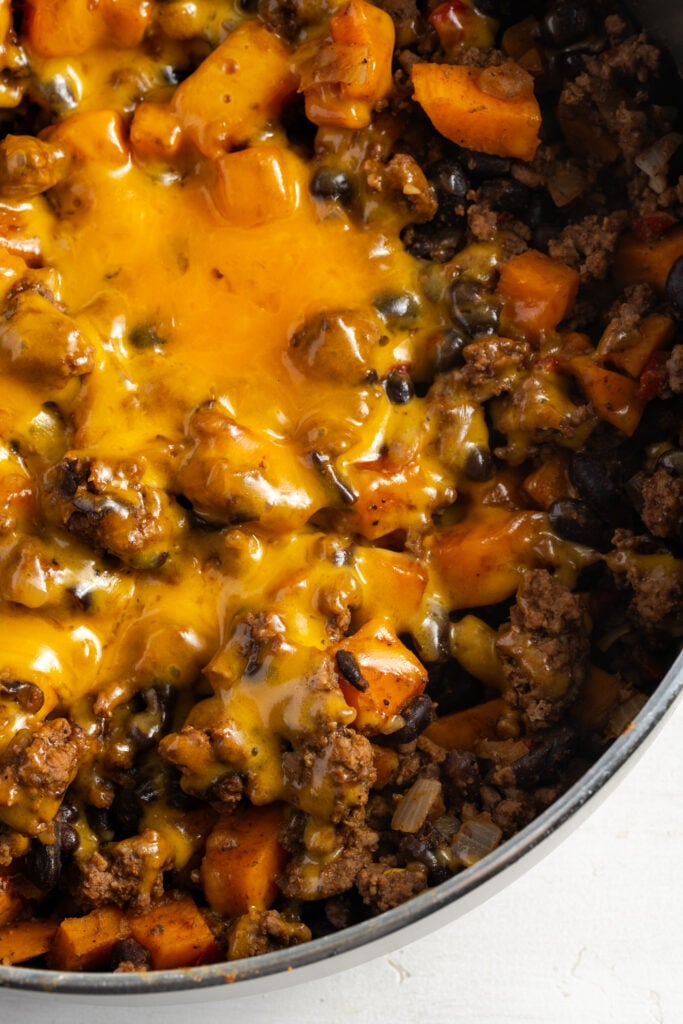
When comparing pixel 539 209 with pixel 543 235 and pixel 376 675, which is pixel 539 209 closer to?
pixel 543 235

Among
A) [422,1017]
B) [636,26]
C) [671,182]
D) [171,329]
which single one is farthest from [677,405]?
[422,1017]

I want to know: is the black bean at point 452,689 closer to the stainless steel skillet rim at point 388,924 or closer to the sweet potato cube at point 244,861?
the sweet potato cube at point 244,861

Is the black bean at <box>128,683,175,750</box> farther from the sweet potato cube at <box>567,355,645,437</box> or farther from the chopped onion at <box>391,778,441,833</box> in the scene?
the sweet potato cube at <box>567,355,645,437</box>

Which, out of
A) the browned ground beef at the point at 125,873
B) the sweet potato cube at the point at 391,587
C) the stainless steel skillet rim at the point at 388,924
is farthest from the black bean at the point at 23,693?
the sweet potato cube at the point at 391,587

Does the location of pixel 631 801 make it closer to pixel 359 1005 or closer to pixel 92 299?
pixel 359 1005

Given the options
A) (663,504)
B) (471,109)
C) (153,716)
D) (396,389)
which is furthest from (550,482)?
(153,716)

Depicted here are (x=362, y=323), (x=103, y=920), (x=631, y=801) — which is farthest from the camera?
(x=631, y=801)
